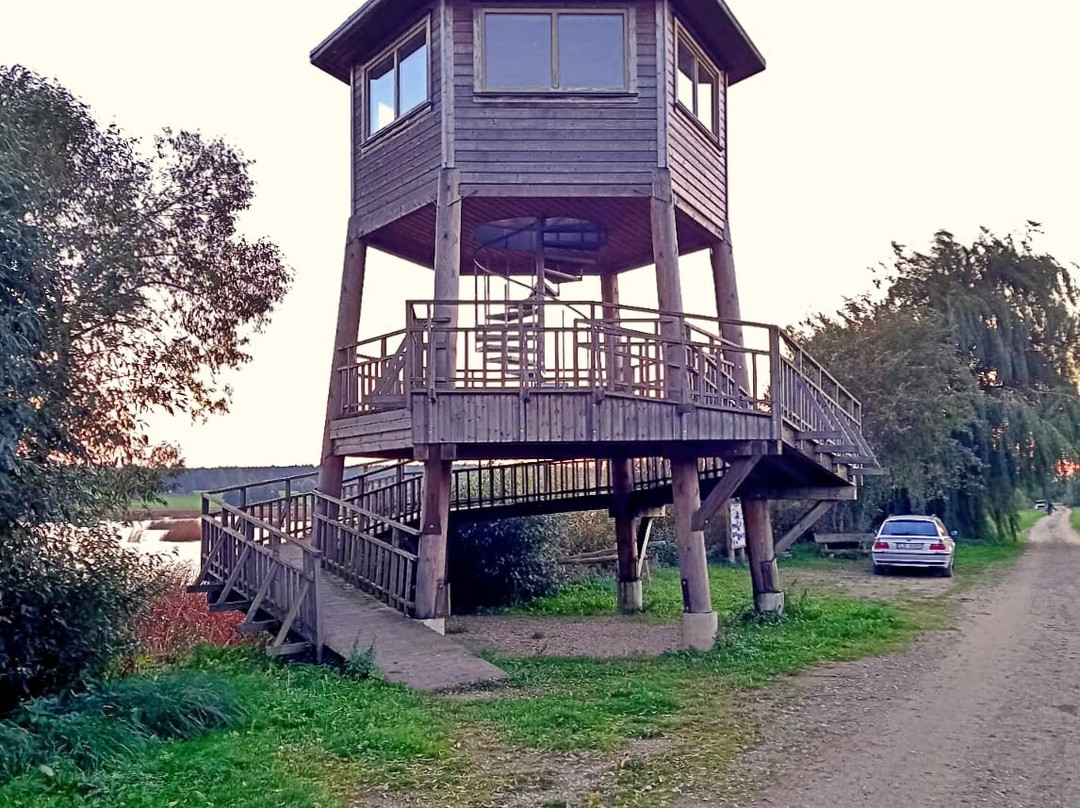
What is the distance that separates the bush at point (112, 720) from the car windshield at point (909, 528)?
63.6 feet

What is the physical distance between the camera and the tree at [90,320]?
6.62 m

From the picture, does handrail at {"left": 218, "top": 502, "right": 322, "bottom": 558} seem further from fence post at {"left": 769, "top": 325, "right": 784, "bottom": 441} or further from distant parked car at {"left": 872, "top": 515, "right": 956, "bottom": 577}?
distant parked car at {"left": 872, "top": 515, "right": 956, "bottom": 577}

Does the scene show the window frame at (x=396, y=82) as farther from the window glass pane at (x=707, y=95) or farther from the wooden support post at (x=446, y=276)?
the window glass pane at (x=707, y=95)

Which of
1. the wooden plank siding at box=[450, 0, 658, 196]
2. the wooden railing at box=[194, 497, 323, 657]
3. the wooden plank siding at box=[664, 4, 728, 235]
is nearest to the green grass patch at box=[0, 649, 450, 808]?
the wooden railing at box=[194, 497, 323, 657]

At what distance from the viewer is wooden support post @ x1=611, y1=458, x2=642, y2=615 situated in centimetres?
1686

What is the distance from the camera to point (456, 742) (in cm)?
752

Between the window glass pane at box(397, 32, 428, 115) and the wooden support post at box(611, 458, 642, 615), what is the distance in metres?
6.89

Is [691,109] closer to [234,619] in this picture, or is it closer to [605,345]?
[605,345]

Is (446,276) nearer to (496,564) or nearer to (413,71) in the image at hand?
(413,71)

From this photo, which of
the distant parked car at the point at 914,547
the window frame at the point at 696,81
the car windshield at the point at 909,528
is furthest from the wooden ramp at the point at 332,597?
the car windshield at the point at 909,528

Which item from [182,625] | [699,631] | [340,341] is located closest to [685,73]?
[340,341]

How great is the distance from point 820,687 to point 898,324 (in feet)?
70.2

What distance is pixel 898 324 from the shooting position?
29156 millimetres

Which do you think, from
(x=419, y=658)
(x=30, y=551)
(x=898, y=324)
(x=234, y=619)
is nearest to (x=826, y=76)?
(x=419, y=658)
